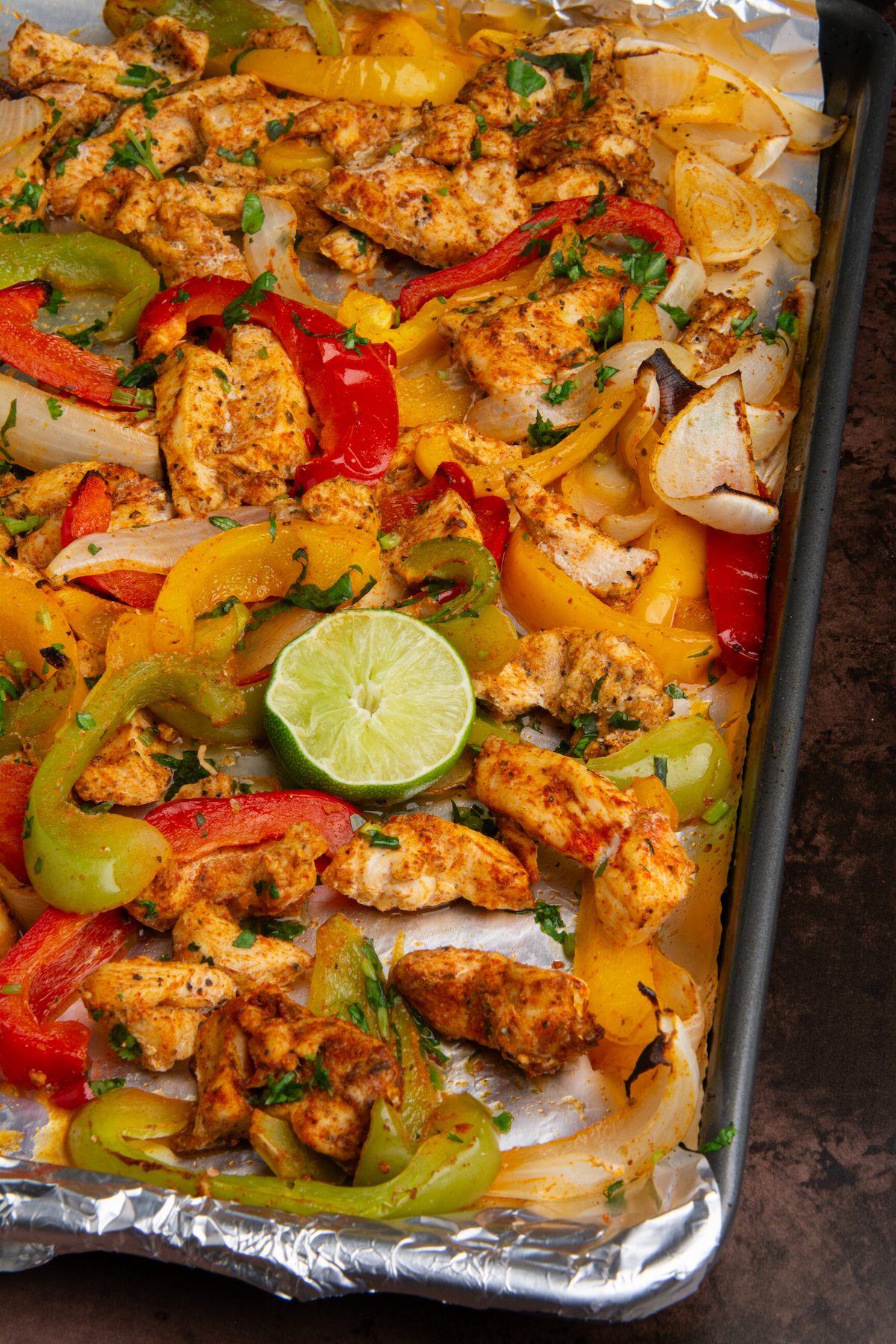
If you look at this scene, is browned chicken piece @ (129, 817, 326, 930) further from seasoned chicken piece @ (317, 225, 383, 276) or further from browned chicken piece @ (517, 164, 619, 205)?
browned chicken piece @ (517, 164, 619, 205)

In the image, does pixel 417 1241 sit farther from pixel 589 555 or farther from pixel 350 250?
pixel 350 250

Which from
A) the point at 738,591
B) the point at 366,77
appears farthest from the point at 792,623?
the point at 366,77

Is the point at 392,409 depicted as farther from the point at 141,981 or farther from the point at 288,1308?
the point at 288,1308

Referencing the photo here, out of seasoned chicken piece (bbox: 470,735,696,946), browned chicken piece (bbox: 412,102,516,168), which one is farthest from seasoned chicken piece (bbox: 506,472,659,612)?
browned chicken piece (bbox: 412,102,516,168)

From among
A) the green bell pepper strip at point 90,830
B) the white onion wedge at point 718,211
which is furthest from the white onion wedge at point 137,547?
the white onion wedge at point 718,211

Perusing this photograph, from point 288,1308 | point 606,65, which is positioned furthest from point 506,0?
point 288,1308

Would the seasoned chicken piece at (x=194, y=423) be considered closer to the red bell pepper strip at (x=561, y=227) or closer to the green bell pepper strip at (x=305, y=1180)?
the red bell pepper strip at (x=561, y=227)
